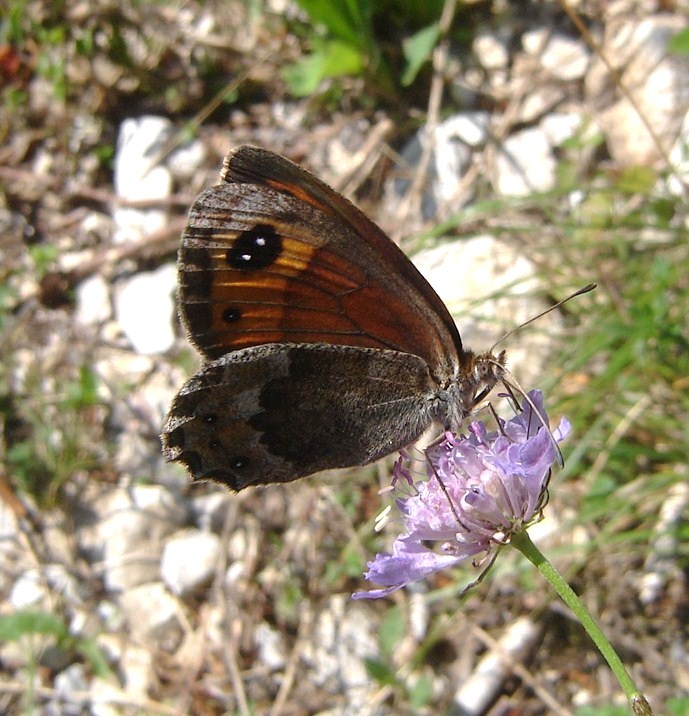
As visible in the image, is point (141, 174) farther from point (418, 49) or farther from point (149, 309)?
point (418, 49)

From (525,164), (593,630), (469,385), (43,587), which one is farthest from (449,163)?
(593,630)

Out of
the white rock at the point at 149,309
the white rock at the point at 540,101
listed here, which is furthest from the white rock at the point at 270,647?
the white rock at the point at 540,101

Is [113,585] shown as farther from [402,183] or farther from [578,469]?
[402,183]

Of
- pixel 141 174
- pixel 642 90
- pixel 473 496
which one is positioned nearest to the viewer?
pixel 473 496

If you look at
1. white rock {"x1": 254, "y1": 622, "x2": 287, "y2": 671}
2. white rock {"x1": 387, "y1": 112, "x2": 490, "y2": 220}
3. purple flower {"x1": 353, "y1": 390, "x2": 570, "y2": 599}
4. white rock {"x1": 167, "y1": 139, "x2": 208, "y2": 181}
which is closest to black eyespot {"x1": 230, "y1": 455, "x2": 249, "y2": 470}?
purple flower {"x1": 353, "y1": 390, "x2": 570, "y2": 599}

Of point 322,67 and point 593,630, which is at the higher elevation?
point 322,67

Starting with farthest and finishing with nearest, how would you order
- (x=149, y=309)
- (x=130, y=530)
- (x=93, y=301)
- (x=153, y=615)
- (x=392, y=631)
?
(x=93, y=301)
(x=149, y=309)
(x=130, y=530)
(x=153, y=615)
(x=392, y=631)
